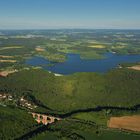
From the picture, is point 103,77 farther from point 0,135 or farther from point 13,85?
point 0,135

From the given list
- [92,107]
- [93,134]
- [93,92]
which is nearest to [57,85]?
[93,92]

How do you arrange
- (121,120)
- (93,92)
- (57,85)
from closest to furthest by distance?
1. (121,120)
2. (93,92)
3. (57,85)

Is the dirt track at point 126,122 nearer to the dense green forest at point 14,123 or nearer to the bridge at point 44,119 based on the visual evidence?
the bridge at point 44,119

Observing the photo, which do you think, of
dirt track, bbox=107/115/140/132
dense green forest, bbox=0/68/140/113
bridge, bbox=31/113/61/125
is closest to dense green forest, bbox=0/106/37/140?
bridge, bbox=31/113/61/125

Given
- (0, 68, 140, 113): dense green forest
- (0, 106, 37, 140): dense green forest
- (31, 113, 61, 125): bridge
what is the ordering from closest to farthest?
(0, 106, 37, 140): dense green forest
(31, 113, 61, 125): bridge
(0, 68, 140, 113): dense green forest

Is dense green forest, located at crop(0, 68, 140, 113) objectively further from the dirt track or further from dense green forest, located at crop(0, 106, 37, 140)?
dense green forest, located at crop(0, 106, 37, 140)

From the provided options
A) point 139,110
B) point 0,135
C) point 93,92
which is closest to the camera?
point 0,135

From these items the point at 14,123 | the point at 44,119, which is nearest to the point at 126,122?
the point at 44,119

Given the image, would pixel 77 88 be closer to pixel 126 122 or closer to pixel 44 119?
pixel 44 119

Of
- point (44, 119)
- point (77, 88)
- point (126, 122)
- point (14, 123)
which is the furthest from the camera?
point (77, 88)
